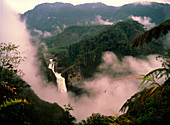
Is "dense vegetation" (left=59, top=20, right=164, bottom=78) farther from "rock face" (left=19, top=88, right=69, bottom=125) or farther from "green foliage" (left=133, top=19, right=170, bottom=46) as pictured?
"green foliage" (left=133, top=19, right=170, bottom=46)

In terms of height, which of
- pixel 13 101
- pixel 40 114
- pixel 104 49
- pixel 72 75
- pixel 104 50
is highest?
pixel 104 49

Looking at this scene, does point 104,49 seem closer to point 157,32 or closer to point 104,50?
point 104,50

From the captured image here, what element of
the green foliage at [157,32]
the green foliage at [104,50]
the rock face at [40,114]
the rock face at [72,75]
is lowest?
the rock face at [40,114]

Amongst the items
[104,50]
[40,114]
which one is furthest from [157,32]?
[104,50]

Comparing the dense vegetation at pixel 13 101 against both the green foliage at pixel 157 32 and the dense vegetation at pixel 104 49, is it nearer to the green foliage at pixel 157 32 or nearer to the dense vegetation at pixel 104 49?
the green foliage at pixel 157 32

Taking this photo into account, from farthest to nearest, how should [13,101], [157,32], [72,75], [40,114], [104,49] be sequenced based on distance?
[104,49]
[72,75]
[40,114]
[157,32]
[13,101]

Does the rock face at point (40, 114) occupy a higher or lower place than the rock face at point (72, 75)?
lower

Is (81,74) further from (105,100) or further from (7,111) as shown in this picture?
(7,111)

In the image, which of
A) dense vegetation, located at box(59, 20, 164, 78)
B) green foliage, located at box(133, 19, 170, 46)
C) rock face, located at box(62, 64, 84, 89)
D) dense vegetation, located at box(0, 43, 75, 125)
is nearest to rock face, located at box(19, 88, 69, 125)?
dense vegetation, located at box(0, 43, 75, 125)

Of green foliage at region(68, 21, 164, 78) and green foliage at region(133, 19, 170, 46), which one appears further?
green foliage at region(68, 21, 164, 78)

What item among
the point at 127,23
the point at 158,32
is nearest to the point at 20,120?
the point at 158,32

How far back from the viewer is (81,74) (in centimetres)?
8200

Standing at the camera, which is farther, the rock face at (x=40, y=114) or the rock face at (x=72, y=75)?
the rock face at (x=72, y=75)

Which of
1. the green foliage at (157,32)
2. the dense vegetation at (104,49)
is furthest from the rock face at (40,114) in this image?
the dense vegetation at (104,49)
